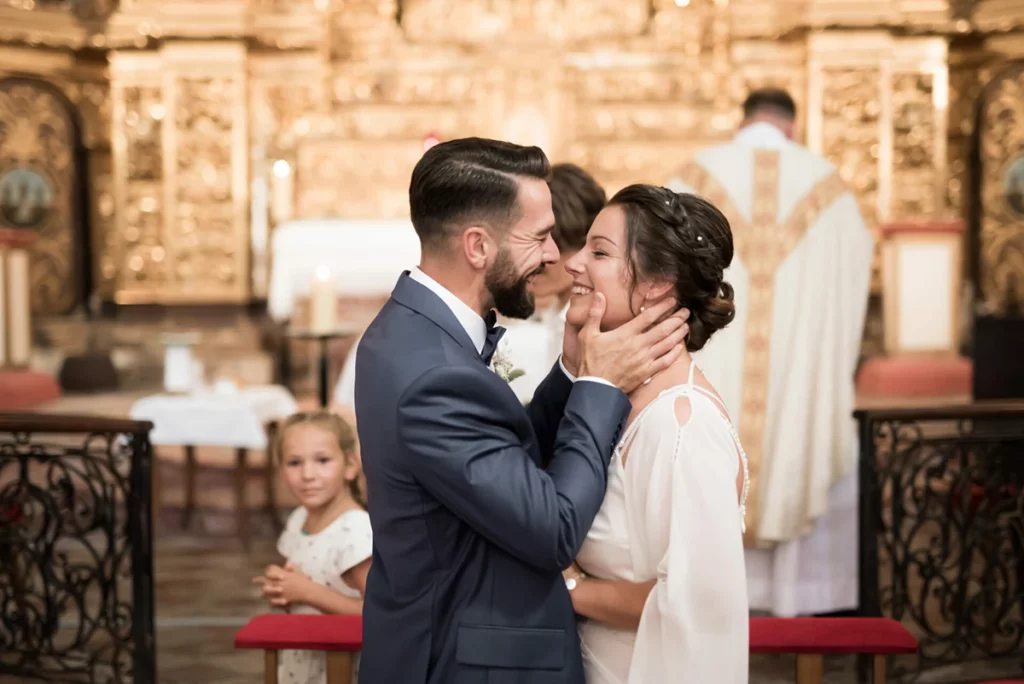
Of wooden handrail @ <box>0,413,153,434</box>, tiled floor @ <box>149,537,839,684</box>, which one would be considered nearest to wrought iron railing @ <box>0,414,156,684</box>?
wooden handrail @ <box>0,413,153,434</box>

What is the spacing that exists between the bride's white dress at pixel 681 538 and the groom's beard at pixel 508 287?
1.01 feet

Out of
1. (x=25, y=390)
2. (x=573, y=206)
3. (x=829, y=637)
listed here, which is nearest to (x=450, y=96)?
(x=25, y=390)

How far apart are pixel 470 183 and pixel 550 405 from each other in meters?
0.59

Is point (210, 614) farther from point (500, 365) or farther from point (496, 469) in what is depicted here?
point (496, 469)

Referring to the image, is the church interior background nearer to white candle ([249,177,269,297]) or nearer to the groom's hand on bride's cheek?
white candle ([249,177,269,297])

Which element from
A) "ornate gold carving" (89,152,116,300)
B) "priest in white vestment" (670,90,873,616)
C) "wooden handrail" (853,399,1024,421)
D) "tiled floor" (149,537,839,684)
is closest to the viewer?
"wooden handrail" (853,399,1024,421)

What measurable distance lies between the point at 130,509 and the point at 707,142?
762cm

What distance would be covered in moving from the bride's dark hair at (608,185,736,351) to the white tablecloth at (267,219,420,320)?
6696 millimetres

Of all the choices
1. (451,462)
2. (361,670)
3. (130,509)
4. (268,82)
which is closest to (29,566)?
(130,509)

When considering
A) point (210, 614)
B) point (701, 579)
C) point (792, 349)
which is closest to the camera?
point (701, 579)

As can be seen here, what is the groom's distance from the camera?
1.95 m

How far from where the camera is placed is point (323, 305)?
5.64 meters

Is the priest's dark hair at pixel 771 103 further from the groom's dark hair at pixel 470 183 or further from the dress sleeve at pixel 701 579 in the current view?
the dress sleeve at pixel 701 579

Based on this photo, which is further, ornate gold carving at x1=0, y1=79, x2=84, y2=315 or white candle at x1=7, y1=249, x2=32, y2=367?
ornate gold carving at x1=0, y1=79, x2=84, y2=315
